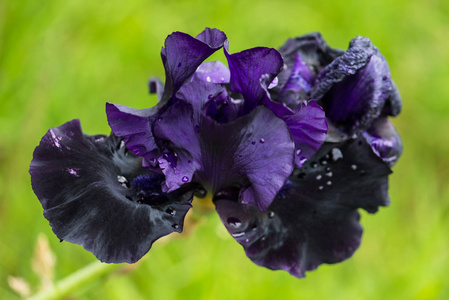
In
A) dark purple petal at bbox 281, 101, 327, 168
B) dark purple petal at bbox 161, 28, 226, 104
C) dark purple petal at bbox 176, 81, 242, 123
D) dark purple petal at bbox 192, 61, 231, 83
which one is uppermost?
dark purple petal at bbox 161, 28, 226, 104

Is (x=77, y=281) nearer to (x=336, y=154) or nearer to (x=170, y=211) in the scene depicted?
(x=170, y=211)

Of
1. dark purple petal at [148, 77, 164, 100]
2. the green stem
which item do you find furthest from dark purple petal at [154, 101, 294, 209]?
the green stem

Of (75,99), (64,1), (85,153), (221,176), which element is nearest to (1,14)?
(64,1)

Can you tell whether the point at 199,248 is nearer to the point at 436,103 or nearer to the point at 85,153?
the point at 85,153

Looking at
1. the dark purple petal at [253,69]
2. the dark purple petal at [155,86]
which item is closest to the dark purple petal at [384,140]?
the dark purple petal at [253,69]

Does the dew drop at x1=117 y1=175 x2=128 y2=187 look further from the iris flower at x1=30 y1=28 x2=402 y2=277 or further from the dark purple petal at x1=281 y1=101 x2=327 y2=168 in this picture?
the dark purple petal at x1=281 y1=101 x2=327 y2=168

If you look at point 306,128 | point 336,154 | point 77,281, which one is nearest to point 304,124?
point 306,128

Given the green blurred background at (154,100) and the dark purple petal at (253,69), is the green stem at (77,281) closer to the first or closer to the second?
the green blurred background at (154,100)
